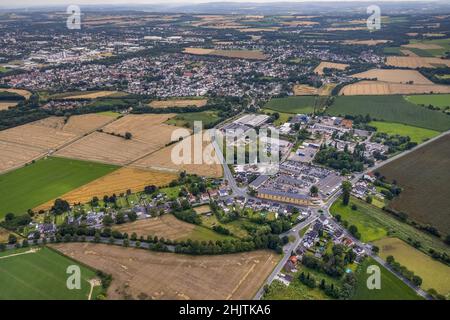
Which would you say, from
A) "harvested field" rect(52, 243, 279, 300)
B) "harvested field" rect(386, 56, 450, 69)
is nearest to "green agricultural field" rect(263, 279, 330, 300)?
"harvested field" rect(52, 243, 279, 300)

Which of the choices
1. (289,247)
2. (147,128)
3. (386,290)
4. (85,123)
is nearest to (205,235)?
(289,247)

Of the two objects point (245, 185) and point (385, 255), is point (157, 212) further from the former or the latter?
point (385, 255)

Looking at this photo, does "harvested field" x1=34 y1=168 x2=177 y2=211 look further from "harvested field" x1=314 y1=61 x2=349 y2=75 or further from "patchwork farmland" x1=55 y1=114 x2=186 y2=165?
"harvested field" x1=314 y1=61 x2=349 y2=75

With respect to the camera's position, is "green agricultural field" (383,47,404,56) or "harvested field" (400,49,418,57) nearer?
"harvested field" (400,49,418,57)

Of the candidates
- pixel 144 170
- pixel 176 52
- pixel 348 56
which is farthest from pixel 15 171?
pixel 348 56

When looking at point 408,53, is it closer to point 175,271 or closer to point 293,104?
point 293,104

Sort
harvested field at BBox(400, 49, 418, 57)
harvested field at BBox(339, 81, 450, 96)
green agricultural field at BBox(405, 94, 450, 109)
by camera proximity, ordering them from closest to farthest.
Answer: green agricultural field at BBox(405, 94, 450, 109), harvested field at BBox(339, 81, 450, 96), harvested field at BBox(400, 49, 418, 57)

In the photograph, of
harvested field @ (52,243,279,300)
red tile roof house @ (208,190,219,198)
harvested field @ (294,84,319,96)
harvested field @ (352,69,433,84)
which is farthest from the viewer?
harvested field @ (352,69,433,84)

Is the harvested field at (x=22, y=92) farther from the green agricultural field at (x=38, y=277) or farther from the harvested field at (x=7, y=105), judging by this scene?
the green agricultural field at (x=38, y=277)
